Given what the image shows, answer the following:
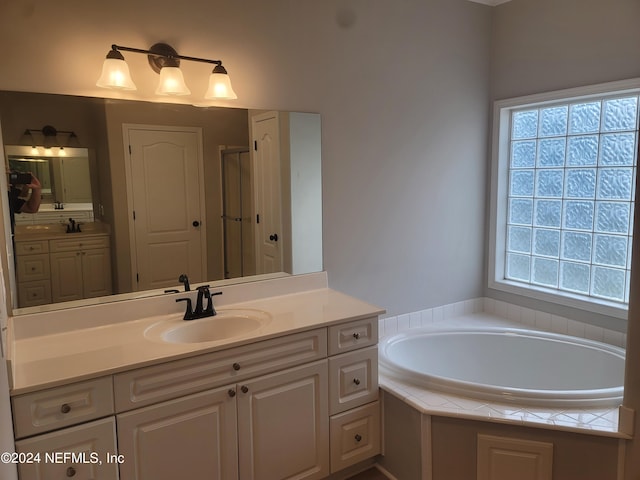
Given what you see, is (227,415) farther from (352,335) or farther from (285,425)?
(352,335)

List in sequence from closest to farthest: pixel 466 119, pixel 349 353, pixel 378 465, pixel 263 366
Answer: pixel 263 366
pixel 349 353
pixel 378 465
pixel 466 119

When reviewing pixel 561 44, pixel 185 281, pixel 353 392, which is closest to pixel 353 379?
pixel 353 392

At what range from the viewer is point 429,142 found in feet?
10.1

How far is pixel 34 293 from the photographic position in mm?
1965

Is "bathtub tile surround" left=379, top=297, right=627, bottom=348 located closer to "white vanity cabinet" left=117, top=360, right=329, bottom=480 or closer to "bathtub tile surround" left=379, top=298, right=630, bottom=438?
"bathtub tile surround" left=379, top=298, right=630, bottom=438

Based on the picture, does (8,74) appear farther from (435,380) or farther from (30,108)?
(435,380)

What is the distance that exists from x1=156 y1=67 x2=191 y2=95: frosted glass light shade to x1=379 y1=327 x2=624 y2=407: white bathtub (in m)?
1.75

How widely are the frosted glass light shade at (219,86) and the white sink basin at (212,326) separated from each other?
1.04 meters

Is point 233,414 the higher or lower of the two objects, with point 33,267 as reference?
lower

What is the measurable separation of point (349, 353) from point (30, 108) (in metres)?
1.75

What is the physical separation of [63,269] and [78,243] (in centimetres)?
13

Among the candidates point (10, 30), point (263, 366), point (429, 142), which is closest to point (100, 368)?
point (263, 366)

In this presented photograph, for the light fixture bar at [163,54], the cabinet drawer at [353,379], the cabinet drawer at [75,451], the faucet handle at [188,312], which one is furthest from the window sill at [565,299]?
the cabinet drawer at [75,451]

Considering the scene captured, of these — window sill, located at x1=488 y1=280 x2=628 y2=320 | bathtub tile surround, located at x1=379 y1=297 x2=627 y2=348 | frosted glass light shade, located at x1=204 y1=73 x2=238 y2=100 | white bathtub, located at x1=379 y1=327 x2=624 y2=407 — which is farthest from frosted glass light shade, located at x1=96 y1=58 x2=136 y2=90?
window sill, located at x1=488 y1=280 x2=628 y2=320
